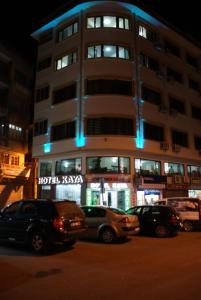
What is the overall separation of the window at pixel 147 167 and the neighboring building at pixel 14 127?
13317 millimetres

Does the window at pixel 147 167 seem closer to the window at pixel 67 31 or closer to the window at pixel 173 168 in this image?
the window at pixel 173 168

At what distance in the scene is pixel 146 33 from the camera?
2984cm

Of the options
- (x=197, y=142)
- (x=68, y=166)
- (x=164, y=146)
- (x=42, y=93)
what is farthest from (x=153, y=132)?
(x=42, y=93)

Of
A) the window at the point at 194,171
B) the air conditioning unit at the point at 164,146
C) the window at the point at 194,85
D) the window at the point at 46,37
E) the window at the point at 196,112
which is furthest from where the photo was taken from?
the window at the point at 194,85

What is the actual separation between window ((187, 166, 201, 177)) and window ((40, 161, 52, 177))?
1322cm

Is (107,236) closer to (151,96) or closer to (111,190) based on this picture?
(111,190)

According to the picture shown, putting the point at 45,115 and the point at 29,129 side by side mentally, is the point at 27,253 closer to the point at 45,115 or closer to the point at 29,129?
the point at 45,115

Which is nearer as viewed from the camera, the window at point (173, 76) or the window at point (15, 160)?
the window at point (173, 76)

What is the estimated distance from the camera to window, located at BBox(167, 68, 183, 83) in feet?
Answer: 99.6

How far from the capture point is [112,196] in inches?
990

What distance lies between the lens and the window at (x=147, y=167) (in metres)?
26.0

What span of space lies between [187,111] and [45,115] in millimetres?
14051

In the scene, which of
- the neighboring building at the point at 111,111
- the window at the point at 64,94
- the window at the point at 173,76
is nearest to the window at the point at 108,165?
the neighboring building at the point at 111,111

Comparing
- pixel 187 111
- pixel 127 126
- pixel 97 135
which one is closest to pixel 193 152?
pixel 187 111
